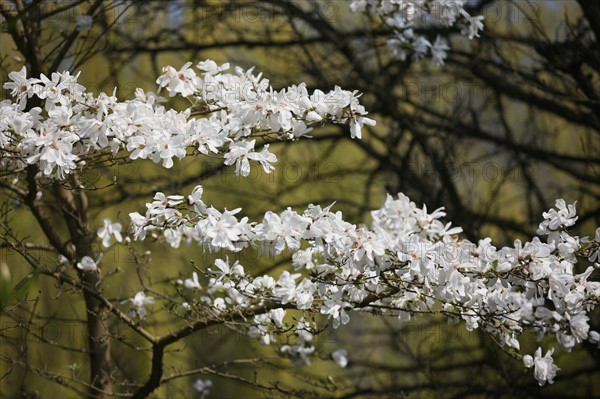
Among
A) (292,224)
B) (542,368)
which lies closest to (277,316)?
(292,224)

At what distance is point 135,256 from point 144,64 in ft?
15.9

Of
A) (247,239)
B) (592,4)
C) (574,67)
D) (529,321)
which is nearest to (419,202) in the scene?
(574,67)

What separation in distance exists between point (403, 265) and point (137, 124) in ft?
2.88

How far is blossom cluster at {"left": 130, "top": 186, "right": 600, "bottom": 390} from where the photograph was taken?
2082 mm

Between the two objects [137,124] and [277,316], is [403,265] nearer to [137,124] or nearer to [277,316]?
[277,316]

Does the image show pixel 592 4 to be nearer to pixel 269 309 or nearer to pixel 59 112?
pixel 269 309

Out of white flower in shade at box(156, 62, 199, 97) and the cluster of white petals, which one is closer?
the cluster of white petals

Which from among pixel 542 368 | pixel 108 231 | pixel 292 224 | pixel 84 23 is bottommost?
pixel 542 368

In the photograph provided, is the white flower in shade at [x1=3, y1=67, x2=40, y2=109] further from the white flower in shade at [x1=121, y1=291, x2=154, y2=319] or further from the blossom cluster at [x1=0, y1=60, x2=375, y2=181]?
the white flower in shade at [x1=121, y1=291, x2=154, y2=319]

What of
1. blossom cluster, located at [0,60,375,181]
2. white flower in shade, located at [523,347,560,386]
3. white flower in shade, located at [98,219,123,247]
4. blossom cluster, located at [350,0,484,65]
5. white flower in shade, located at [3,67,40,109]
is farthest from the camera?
blossom cluster, located at [350,0,484,65]

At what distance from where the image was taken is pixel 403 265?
6.95ft

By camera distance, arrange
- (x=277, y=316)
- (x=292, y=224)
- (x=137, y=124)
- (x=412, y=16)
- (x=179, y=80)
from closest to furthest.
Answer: (x=292, y=224), (x=137, y=124), (x=179, y=80), (x=277, y=316), (x=412, y=16)

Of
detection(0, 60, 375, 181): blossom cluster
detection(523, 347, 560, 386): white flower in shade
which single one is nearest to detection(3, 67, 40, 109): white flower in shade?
detection(0, 60, 375, 181): blossom cluster

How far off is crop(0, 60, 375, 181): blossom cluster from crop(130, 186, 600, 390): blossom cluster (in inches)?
6.5
